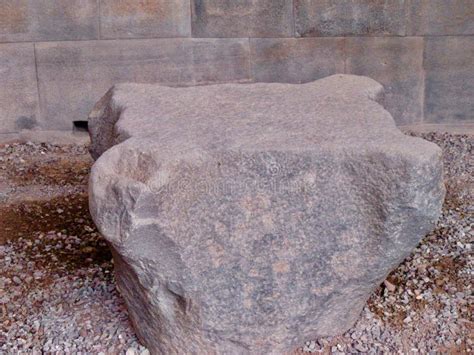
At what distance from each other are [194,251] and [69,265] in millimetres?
973

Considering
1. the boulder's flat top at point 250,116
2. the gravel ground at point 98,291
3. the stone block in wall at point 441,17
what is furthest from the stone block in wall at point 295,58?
the boulder's flat top at point 250,116

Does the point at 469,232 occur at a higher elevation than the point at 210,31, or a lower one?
lower

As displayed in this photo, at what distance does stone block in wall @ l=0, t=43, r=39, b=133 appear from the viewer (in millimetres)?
3949

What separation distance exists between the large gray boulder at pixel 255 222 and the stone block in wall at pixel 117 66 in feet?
7.16

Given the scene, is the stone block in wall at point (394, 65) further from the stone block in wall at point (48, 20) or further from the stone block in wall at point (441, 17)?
the stone block in wall at point (48, 20)

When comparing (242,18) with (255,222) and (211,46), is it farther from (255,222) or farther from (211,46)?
(255,222)

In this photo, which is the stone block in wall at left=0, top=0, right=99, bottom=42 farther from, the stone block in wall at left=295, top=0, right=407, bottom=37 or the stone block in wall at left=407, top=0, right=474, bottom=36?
the stone block in wall at left=407, top=0, right=474, bottom=36

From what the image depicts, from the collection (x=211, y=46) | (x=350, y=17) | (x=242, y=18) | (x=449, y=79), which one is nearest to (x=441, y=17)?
(x=449, y=79)

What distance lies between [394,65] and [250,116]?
2276 millimetres

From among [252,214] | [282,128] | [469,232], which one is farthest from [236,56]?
[252,214]

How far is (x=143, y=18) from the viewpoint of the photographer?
156 inches

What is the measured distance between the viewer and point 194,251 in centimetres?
174

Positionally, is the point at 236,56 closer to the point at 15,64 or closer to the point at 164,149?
the point at 15,64

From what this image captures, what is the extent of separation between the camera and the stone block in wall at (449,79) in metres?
4.07
